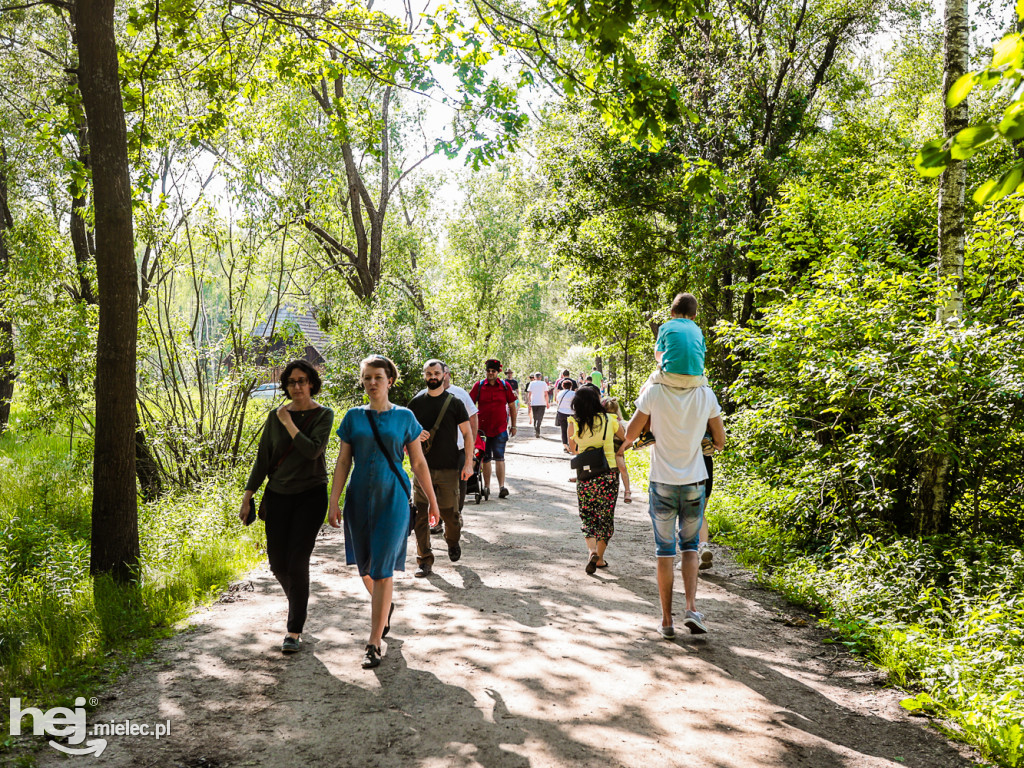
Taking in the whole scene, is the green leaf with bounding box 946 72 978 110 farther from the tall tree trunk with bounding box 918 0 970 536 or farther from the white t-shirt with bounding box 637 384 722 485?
the tall tree trunk with bounding box 918 0 970 536

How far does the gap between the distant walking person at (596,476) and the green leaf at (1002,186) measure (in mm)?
5271

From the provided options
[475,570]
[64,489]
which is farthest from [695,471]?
[64,489]

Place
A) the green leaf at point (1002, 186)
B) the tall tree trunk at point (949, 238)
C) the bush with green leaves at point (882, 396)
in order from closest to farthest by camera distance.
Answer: the green leaf at point (1002, 186), the bush with green leaves at point (882, 396), the tall tree trunk at point (949, 238)

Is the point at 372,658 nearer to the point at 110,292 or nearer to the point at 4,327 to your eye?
the point at 110,292

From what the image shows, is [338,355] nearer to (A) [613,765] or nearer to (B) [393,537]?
(B) [393,537]

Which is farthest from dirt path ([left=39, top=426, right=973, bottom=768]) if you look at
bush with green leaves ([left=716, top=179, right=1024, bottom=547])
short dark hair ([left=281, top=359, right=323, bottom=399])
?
short dark hair ([left=281, top=359, right=323, bottom=399])

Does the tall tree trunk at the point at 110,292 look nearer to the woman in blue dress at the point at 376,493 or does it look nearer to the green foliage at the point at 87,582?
the green foliage at the point at 87,582

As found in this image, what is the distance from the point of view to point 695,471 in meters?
5.34

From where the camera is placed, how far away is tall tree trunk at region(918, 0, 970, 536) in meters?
6.37

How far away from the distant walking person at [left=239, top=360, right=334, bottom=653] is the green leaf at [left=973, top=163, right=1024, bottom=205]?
419cm

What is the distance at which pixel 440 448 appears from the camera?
745cm

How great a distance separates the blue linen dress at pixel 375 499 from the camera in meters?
4.95

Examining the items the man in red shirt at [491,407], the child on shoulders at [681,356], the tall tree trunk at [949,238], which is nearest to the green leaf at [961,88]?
the child on shoulders at [681,356]

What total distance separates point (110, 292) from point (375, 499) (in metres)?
3.34
